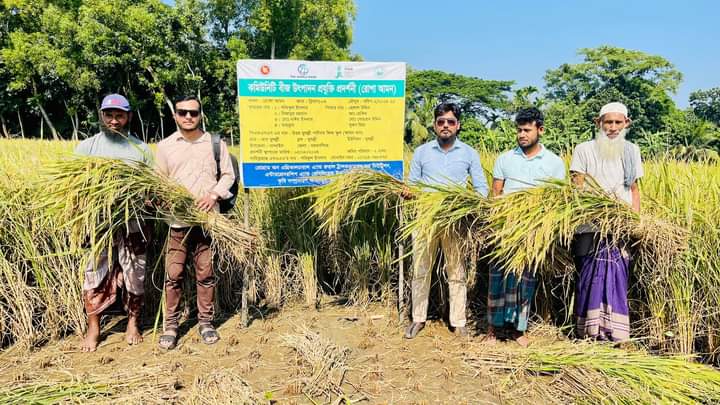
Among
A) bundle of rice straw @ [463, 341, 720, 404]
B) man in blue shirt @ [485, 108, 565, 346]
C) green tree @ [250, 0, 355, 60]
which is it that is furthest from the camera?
green tree @ [250, 0, 355, 60]

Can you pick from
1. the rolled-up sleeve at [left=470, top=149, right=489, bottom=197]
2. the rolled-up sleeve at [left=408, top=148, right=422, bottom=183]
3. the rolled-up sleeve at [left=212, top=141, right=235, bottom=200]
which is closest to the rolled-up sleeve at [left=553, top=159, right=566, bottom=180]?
the rolled-up sleeve at [left=470, top=149, right=489, bottom=197]

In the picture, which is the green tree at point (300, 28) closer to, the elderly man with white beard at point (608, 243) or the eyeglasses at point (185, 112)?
the eyeglasses at point (185, 112)

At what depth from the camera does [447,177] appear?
3.31 metres

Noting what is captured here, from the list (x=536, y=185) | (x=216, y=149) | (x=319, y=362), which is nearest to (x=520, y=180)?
(x=536, y=185)

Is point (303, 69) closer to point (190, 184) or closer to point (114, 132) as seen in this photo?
point (190, 184)

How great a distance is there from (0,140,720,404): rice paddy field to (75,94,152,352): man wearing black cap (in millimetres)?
118

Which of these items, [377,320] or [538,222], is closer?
[538,222]

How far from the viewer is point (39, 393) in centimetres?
251

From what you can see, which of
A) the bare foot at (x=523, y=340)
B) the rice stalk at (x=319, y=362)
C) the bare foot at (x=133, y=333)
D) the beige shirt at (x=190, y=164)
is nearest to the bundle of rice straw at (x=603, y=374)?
the bare foot at (x=523, y=340)

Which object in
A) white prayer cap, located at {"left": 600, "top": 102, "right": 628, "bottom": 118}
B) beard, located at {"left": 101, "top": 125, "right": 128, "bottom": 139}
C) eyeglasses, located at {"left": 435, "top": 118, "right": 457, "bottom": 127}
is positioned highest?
white prayer cap, located at {"left": 600, "top": 102, "right": 628, "bottom": 118}

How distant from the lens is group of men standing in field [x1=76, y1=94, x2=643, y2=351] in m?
3.08

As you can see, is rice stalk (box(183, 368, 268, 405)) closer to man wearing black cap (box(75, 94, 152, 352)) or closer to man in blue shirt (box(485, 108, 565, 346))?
man wearing black cap (box(75, 94, 152, 352))

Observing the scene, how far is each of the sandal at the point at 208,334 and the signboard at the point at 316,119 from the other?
3.58 feet

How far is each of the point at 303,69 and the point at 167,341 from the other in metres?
2.19
